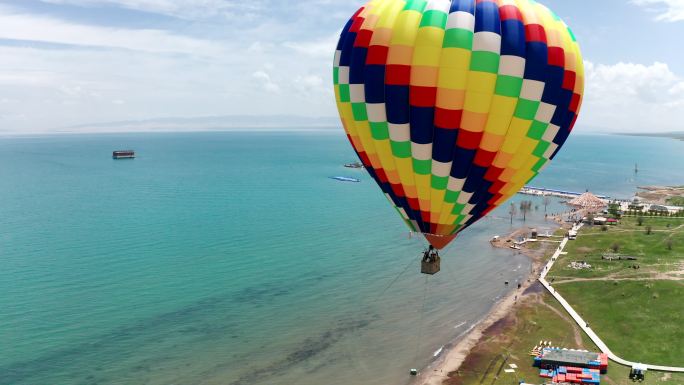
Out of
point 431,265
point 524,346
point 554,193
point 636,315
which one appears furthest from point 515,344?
point 554,193

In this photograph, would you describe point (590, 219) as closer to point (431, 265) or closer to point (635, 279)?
point (635, 279)

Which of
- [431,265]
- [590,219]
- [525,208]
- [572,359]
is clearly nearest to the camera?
[431,265]

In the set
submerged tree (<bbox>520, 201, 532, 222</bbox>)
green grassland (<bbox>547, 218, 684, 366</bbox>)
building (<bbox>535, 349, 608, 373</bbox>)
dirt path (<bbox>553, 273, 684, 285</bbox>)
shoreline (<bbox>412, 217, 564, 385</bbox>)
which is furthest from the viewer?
submerged tree (<bbox>520, 201, 532, 222</bbox>)

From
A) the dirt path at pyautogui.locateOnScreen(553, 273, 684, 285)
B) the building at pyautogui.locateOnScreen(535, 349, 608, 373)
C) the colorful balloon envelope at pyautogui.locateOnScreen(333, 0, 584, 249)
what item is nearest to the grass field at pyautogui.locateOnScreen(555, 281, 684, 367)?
the dirt path at pyautogui.locateOnScreen(553, 273, 684, 285)

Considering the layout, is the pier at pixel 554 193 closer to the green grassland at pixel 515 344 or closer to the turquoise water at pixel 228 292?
the turquoise water at pixel 228 292

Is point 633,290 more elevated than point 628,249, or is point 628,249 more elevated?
point 628,249

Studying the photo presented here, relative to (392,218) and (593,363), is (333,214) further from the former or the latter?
(593,363)

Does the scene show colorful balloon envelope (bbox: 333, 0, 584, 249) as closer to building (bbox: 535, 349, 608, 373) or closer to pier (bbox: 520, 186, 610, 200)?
building (bbox: 535, 349, 608, 373)
